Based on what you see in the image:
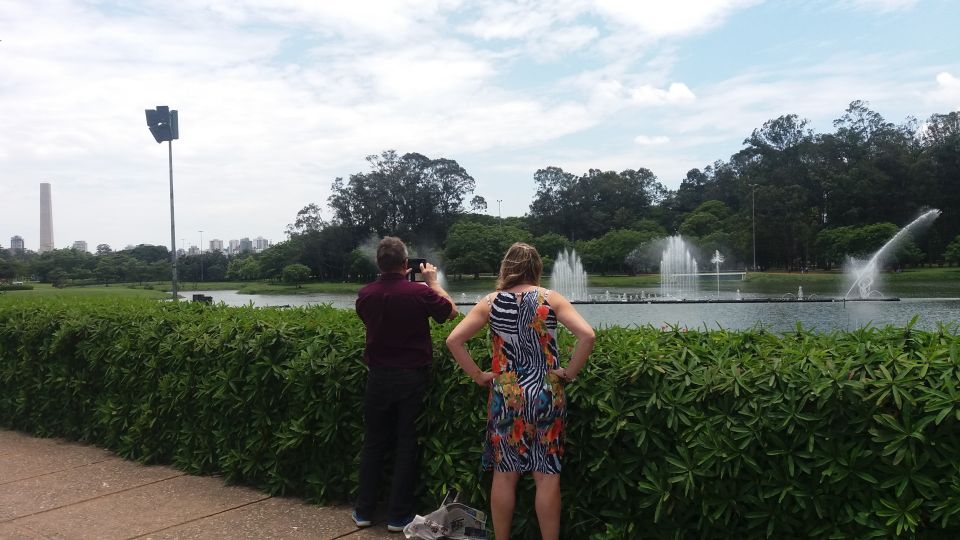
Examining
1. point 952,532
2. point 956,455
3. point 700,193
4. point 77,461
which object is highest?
A: point 700,193

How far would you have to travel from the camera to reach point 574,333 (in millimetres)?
3438

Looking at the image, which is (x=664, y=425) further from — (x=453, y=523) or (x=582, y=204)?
(x=582, y=204)

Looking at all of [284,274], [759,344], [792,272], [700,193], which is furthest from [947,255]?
[759,344]

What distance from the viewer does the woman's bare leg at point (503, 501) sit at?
11.8 ft

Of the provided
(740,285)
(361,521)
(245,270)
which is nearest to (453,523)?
(361,521)

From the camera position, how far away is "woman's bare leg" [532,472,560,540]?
351cm

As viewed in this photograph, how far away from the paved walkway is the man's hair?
149 centimetres

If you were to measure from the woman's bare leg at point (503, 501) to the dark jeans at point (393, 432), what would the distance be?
730mm

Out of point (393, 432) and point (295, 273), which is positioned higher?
point (295, 273)

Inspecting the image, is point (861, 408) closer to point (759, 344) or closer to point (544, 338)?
point (759, 344)

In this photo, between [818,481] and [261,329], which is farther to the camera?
[261,329]

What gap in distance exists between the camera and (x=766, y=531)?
3.20m

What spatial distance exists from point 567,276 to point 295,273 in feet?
49.9

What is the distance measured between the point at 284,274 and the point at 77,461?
123 ft
